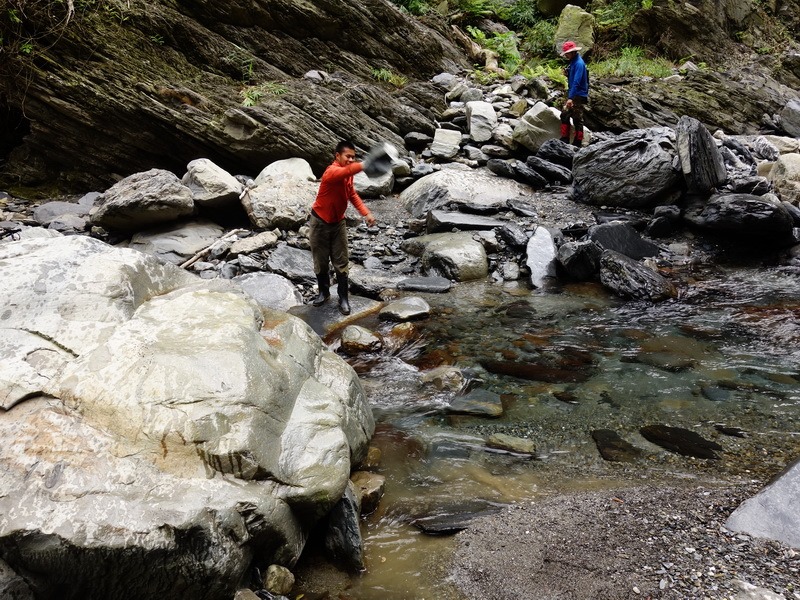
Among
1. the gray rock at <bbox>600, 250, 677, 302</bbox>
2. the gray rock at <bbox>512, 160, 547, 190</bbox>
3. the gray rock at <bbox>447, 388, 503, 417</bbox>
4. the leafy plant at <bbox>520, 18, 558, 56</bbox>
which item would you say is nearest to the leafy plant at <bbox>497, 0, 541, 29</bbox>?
the leafy plant at <bbox>520, 18, 558, 56</bbox>

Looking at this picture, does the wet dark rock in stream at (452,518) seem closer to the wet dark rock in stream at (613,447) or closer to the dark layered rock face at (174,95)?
the wet dark rock in stream at (613,447)

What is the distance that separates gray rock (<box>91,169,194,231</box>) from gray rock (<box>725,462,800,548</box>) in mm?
9092

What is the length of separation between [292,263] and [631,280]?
17.5ft

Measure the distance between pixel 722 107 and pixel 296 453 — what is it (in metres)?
16.8

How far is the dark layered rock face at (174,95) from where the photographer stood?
10477 mm

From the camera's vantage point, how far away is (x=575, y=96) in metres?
12.9

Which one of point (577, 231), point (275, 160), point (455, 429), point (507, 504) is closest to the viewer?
point (507, 504)

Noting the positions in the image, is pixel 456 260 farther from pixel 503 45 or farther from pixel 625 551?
pixel 503 45

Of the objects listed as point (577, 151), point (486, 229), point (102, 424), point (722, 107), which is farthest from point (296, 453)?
point (722, 107)

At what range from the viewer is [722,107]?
50.0 feet

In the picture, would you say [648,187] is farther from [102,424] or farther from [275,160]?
[102,424]

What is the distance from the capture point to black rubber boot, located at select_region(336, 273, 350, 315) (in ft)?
25.0

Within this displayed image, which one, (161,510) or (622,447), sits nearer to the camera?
(161,510)

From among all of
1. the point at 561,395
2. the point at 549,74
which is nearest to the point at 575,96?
the point at 549,74
